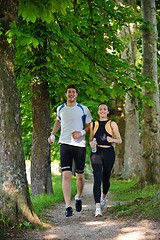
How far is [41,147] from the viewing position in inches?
458

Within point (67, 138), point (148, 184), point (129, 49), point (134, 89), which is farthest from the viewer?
point (129, 49)

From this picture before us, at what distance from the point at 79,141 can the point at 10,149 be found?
5.05ft

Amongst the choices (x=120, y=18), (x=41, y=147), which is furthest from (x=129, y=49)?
(x=41, y=147)

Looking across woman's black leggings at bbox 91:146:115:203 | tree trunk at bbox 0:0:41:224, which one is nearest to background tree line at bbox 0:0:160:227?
tree trunk at bbox 0:0:41:224

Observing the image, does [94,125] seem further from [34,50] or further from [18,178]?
[34,50]

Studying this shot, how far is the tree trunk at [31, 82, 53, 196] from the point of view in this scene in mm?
11367

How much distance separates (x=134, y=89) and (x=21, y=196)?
5.04 m

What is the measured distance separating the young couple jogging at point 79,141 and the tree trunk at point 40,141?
4.11 metres

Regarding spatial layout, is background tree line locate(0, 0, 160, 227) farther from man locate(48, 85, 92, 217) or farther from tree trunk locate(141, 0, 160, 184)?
man locate(48, 85, 92, 217)

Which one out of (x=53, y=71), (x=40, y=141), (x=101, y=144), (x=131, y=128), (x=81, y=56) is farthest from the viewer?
(x=131, y=128)

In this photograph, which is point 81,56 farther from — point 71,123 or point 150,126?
point 150,126

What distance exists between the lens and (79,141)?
6.98 m

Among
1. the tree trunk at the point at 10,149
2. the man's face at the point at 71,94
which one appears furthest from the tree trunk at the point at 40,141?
the tree trunk at the point at 10,149

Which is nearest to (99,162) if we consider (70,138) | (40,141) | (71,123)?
(70,138)
